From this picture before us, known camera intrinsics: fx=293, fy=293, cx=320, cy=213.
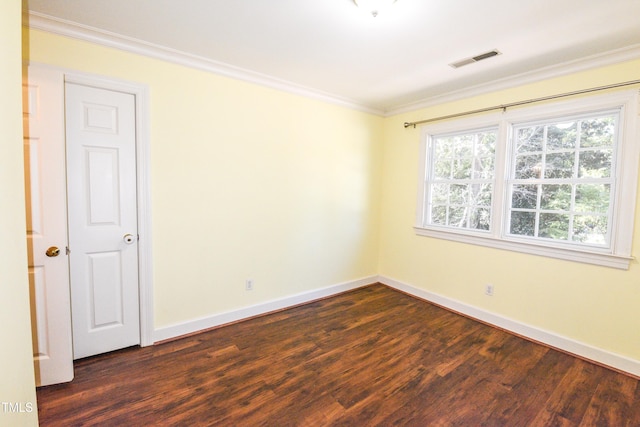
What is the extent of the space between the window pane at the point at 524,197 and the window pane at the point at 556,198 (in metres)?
0.07

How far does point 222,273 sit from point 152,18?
2159 mm

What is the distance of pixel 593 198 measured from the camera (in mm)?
2545

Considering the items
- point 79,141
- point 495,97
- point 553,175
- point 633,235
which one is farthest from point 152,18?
point 633,235

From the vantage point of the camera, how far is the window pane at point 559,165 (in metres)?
2.66

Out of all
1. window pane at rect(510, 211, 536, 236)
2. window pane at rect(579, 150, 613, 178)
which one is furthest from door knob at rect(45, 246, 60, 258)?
window pane at rect(579, 150, 613, 178)

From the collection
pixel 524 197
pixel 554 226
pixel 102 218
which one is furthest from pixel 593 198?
pixel 102 218

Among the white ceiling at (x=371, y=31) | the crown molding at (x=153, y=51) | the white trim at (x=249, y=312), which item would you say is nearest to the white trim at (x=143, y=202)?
the white trim at (x=249, y=312)

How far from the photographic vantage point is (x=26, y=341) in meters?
1.15

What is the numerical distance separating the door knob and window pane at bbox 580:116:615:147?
4.22m

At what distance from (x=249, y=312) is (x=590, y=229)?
130 inches

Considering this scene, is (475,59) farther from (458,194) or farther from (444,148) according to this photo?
(458,194)

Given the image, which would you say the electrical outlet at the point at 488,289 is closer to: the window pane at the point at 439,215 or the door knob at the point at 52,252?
the window pane at the point at 439,215

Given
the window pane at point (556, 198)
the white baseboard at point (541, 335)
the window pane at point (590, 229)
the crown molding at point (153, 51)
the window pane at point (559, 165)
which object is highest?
the crown molding at point (153, 51)

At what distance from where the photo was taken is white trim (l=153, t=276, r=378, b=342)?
2.65 metres
